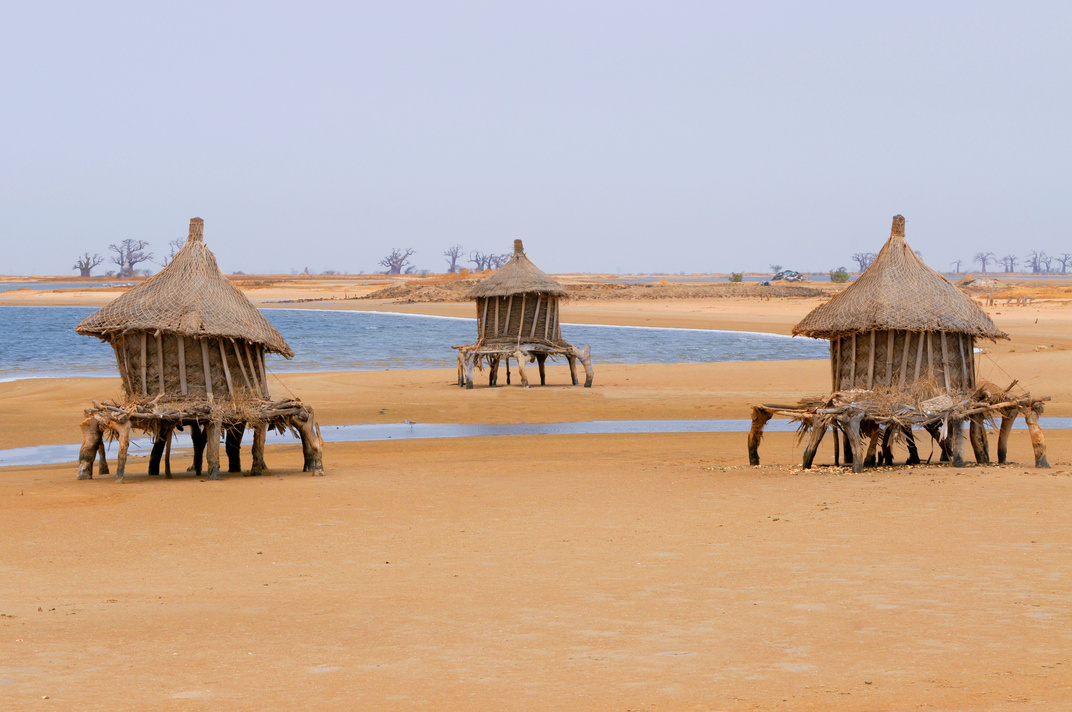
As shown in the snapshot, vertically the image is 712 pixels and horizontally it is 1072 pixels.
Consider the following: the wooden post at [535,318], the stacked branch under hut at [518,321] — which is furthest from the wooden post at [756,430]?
the wooden post at [535,318]

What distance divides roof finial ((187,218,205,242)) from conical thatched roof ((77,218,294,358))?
183mm

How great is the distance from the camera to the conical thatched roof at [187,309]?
503 inches

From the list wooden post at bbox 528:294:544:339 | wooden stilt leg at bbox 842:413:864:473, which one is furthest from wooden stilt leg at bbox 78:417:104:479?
wooden post at bbox 528:294:544:339

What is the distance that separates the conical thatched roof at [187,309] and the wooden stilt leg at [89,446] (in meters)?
1.02

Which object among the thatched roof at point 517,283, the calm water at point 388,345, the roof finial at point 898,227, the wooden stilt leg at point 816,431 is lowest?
the calm water at point 388,345

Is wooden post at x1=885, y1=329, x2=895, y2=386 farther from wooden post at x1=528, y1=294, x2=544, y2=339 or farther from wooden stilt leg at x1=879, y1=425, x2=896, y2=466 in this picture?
wooden post at x1=528, y1=294, x2=544, y2=339

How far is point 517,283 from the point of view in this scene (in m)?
24.0

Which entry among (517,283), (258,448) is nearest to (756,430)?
(258,448)

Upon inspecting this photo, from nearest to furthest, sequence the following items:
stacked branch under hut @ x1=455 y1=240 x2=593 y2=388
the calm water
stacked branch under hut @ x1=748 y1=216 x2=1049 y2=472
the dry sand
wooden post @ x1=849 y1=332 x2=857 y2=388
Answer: the dry sand < stacked branch under hut @ x1=748 y1=216 x2=1049 y2=472 < wooden post @ x1=849 y1=332 x2=857 y2=388 < stacked branch under hut @ x1=455 y1=240 x2=593 y2=388 < the calm water

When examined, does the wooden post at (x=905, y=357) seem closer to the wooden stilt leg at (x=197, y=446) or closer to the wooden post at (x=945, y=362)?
the wooden post at (x=945, y=362)

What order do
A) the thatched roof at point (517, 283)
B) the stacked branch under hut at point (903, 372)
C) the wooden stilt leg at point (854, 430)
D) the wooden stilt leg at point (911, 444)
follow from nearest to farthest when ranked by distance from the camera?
the wooden stilt leg at point (854, 430), the stacked branch under hut at point (903, 372), the wooden stilt leg at point (911, 444), the thatched roof at point (517, 283)

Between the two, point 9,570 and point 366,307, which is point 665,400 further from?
point 366,307

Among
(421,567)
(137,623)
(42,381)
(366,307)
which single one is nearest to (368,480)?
(421,567)

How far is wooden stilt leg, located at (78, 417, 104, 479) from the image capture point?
13.0 meters
